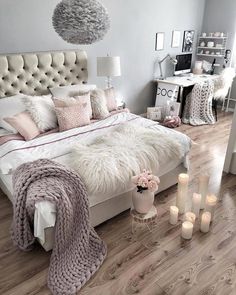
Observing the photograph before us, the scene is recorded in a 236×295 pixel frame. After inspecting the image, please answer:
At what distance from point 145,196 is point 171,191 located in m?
0.78

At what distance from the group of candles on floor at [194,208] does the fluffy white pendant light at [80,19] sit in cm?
138

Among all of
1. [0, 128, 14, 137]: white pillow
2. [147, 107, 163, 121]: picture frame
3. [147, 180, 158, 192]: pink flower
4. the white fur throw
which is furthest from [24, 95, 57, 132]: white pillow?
[147, 107, 163, 121]: picture frame

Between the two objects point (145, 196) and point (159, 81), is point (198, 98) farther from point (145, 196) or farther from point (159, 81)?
point (145, 196)

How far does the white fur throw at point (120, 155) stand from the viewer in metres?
1.86

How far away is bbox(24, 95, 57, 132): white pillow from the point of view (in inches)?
99.2

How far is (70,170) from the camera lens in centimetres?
180

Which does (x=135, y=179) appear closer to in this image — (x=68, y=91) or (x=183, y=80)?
(x=68, y=91)

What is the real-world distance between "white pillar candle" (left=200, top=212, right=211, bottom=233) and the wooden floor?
45 mm

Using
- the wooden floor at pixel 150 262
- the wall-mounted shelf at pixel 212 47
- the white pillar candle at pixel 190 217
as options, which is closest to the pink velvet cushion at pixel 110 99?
the wooden floor at pixel 150 262

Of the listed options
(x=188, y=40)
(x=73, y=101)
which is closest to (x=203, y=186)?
(x=73, y=101)

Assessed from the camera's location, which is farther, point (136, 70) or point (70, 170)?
point (136, 70)

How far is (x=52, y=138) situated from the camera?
2453 millimetres

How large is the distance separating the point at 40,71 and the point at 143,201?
198cm

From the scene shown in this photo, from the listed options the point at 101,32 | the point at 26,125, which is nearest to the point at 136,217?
the point at 26,125
